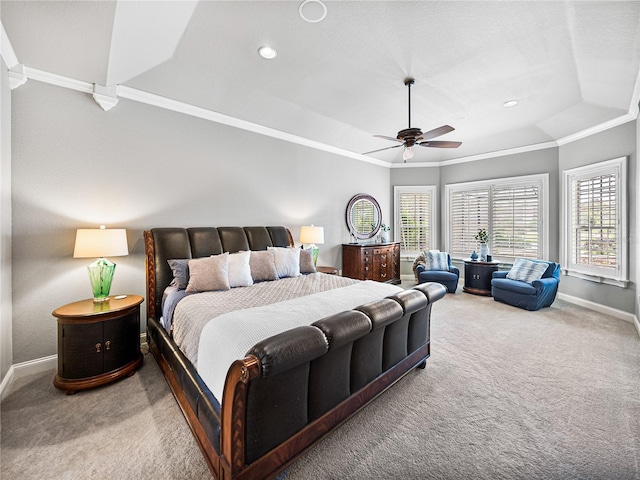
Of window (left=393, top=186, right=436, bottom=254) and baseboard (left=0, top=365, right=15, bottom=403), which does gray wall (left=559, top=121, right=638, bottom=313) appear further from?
baseboard (left=0, top=365, right=15, bottom=403)

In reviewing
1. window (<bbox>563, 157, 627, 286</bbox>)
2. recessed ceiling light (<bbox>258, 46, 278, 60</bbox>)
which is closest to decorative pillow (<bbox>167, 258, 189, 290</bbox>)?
recessed ceiling light (<bbox>258, 46, 278, 60</bbox>)

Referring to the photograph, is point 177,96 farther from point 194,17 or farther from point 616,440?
point 616,440

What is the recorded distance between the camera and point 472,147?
19.6 feet

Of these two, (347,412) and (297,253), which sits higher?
(297,253)

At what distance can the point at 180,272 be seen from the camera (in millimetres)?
3047

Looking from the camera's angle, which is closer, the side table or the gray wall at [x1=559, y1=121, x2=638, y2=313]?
the gray wall at [x1=559, y1=121, x2=638, y2=313]

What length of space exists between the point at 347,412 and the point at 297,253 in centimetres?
220

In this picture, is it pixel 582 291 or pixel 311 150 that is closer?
pixel 582 291

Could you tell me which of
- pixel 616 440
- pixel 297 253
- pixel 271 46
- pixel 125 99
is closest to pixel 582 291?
pixel 616 440

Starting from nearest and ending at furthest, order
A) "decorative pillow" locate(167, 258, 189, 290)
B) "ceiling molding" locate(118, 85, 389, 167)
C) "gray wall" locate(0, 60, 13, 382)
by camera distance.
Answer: "gray wall" locate(0, 60, 13, 382)
"decorative pillow" locate(167, 258, 189, 290)
"ceiling molding" locate(118, 85, 389, 167)

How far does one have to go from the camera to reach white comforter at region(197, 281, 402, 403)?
1656mm

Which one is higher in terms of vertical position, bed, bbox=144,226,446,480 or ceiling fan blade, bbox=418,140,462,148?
ceiling fan blade, bbox=418,140,462,148

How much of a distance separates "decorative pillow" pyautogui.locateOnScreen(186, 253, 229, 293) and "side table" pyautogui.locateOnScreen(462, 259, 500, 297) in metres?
4.97

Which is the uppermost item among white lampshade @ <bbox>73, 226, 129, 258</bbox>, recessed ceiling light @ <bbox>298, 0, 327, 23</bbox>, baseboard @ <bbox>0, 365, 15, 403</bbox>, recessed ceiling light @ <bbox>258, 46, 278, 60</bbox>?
recessed ceiling light @ <bbox>258, 46, 278, 60</bbox>
